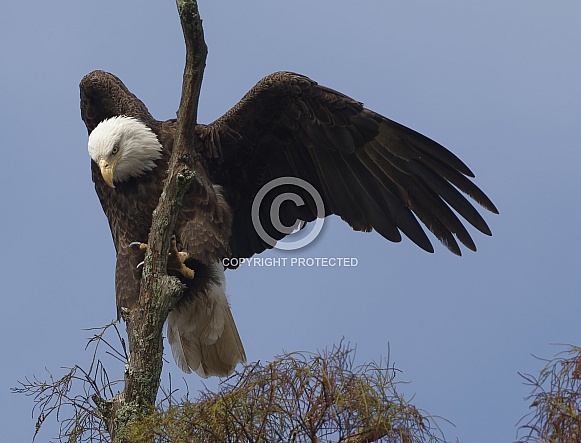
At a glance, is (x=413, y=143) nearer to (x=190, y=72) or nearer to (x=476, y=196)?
(x=476, y=196)

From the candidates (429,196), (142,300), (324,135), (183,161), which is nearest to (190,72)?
(183,161)

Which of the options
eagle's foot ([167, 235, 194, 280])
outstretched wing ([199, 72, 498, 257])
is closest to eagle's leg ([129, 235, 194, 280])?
eagle's foot ([167, 235, 194, 280])

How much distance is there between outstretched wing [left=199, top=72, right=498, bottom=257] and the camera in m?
6.43

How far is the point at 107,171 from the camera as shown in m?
6.20

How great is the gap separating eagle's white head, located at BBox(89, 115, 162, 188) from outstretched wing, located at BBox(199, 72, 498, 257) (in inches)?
15.6

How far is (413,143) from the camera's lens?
6.63 m

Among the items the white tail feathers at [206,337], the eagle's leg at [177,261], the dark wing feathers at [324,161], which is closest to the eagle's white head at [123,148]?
the dark wing feathers at [324,161]

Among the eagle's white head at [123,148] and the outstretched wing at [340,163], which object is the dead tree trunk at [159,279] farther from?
the outstretched wing at [340,163]

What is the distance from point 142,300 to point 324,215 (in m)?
1.92

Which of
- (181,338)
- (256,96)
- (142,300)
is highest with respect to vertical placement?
(256,96)

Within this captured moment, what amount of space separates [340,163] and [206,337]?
4.95ft

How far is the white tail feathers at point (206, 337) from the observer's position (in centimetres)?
652

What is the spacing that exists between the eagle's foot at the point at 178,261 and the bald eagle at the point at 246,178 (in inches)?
0.8

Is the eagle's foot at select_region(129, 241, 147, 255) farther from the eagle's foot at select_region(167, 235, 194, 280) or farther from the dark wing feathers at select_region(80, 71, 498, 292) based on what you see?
the eagle's foot at select_region(167, 235, 194, 280)
